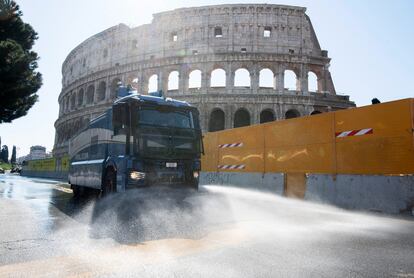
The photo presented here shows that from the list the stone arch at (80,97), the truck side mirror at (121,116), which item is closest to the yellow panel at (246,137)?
the truck side mirror at (121,116)

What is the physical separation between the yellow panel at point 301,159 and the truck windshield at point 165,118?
431 cm

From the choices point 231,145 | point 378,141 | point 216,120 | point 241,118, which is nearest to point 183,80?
point 216,120

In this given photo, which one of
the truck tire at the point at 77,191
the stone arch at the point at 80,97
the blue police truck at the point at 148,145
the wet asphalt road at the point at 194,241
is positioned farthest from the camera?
the stone arch at the point at 80,97

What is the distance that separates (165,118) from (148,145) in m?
0.98

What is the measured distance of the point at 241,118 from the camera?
37938 millimetres

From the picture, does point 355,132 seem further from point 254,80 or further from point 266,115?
point 266,115

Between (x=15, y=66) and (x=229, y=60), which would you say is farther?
(x=229, y=60)

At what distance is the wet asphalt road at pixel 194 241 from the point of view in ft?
11.8

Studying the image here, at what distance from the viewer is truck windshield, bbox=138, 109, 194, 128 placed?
8172 mm

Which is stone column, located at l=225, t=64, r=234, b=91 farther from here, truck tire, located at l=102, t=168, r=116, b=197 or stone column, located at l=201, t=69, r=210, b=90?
truck tire, located at l=102, t=168, r=116, b=197

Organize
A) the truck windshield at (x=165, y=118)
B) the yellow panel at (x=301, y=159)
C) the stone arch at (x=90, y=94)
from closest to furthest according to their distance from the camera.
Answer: the truck windshield at (x=165, y=118) < the yellow panel at (x=301, y=159) < the stone arch at (x=90, y=94)

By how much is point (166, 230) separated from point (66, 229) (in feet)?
6.24

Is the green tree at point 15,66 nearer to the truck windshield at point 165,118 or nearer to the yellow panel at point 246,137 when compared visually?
the yellow panel at point 246,137

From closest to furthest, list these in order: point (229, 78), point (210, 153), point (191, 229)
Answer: point (191, 229) → point (210, 153) → point (229, 78)
